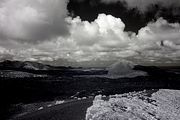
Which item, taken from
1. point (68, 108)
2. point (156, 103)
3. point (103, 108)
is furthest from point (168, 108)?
point (68, 108)

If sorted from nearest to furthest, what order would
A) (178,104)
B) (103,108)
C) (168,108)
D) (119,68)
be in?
(103,108) → (168,108) → (178,104) → (119,68)

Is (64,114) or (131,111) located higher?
(64,114)

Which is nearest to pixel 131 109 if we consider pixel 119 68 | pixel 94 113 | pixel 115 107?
pixel 115 107

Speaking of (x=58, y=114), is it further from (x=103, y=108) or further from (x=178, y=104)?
(x=178, y=104)

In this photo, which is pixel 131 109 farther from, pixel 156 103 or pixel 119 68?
pixel 119 68

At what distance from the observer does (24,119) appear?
75.2 ft

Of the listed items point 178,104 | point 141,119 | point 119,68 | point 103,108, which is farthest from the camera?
point 119,68

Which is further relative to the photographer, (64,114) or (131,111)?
(131,111)

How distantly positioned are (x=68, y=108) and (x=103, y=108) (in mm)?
4223

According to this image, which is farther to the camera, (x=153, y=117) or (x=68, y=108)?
(x=68, y=108)

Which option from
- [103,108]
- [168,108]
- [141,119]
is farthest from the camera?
[168,108]

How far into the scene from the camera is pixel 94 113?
73.0ft

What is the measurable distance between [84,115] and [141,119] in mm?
5908

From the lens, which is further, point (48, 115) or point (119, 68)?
point (119, 68)
